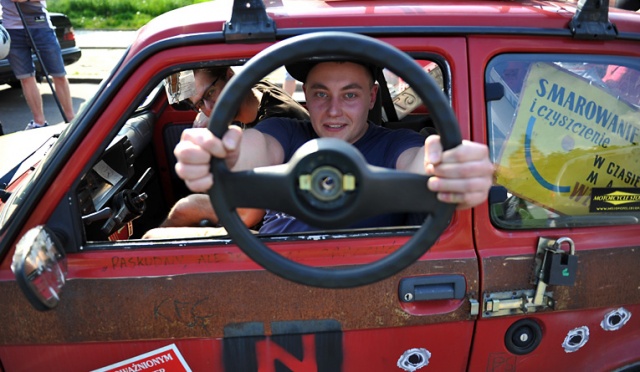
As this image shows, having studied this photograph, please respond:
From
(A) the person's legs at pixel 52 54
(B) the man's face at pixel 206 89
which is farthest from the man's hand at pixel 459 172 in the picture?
(A) the person's legs at pixel 52 54

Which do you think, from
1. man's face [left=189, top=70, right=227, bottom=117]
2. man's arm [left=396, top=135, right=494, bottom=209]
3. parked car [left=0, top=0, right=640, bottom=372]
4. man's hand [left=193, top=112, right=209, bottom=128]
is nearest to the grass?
man's hand [left=193, top=112, right=209, bottom=128]

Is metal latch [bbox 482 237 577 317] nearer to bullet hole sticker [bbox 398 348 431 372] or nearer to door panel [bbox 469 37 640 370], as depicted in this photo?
door panel [bbox 469 37 640 370]

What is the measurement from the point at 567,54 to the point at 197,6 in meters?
1.19

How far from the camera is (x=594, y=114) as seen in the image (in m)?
1.75

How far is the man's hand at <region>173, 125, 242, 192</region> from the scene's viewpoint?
1.29 m

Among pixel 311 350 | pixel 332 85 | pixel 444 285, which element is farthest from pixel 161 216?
pixel 444 285

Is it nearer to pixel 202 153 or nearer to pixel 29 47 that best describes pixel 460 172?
pixel 202 153

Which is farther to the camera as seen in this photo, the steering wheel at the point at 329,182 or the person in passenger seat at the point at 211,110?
the person in passenger seat at the point at 211,110

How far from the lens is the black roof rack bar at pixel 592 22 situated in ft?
5.51

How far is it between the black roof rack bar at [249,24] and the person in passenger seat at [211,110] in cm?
61

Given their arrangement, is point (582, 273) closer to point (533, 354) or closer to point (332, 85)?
point (533, 354)

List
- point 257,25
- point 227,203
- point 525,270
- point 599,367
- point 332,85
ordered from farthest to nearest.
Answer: point 332,85, point 599,367, point 525,270, point 257,25, point 227,203

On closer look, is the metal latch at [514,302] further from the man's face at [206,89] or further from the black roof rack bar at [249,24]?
the man's face at [206,89]

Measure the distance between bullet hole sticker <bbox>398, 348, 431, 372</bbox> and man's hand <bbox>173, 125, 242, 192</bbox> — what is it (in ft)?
2.82
